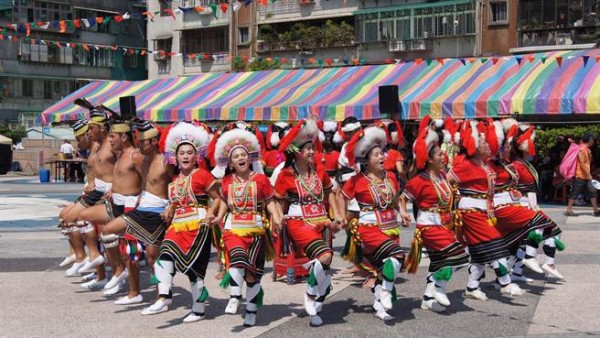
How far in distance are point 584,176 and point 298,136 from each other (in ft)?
37.1

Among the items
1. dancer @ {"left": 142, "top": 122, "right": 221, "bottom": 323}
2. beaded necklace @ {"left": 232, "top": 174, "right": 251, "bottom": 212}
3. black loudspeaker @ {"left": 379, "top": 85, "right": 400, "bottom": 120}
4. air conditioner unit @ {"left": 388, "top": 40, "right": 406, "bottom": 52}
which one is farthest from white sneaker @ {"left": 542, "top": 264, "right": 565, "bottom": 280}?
air conditioner unit @ {"left": 388, "top": 40, "right": 406, "bottom": 52}

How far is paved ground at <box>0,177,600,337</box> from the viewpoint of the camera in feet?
22.7

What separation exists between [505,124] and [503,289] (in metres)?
1.76

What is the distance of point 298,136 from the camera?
7379mm

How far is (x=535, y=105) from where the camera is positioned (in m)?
19.7

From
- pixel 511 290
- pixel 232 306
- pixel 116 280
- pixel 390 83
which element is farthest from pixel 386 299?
pixel 390 83

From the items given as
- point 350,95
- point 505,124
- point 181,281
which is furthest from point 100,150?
point 350,95

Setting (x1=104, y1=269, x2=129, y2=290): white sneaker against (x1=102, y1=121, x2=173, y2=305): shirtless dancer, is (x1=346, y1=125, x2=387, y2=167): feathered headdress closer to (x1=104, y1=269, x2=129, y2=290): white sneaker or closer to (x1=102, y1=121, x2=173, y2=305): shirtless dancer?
(x1=102, y1=121, x2=173, y2=305): shirtless dancer

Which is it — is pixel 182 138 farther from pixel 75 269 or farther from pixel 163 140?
pixel 75 269

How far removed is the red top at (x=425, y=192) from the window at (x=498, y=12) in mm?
27438

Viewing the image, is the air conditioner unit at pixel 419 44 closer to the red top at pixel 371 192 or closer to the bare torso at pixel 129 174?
the bare torso at pixel 129 174

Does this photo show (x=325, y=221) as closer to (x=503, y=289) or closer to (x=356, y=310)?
(x=356, y=310)

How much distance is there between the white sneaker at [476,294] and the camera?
8.16 meters

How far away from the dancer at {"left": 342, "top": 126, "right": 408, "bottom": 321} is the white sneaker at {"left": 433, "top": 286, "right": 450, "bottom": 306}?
47cm
